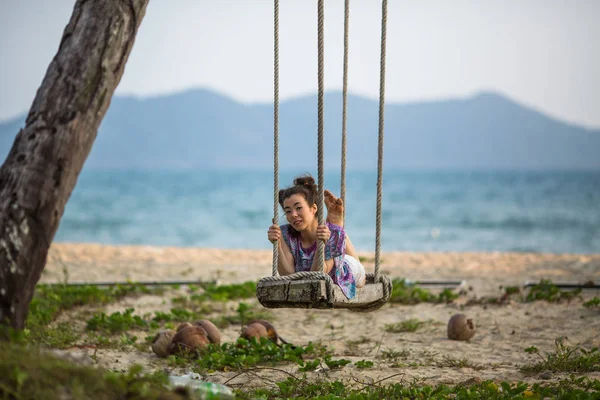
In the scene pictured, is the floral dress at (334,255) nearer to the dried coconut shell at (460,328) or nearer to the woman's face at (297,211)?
the woman's face at (297,211)

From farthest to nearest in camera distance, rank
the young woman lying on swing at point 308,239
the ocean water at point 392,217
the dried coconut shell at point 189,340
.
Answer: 1. the ocean water at point 392,217
2. the dried coconut shell at point 189,340
3. the young woman lying on swing at point 308,239

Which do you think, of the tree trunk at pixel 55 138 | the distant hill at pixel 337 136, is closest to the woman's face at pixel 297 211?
the tree trunk at pixel 55 138

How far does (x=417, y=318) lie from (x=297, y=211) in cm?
284

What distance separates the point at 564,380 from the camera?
445 centimetres

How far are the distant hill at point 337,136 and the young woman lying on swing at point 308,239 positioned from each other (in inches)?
3509

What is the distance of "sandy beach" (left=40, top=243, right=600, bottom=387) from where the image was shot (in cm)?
527

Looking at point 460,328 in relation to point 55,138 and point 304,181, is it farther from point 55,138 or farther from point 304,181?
point 55,138

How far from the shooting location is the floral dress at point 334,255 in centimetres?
463

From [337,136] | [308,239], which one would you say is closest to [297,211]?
[308,239]

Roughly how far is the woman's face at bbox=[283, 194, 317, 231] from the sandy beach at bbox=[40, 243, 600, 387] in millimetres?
1048

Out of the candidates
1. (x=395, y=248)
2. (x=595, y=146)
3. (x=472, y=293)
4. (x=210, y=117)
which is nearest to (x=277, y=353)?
(x=472, y=293)

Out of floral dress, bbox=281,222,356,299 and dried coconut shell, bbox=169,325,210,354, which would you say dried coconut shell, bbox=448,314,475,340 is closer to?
floral dress, bbox=281,222,356,299

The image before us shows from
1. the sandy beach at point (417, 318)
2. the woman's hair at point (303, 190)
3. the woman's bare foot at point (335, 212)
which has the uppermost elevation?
the woman's hair at point (303, 190)

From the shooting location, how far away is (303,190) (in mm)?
4953
